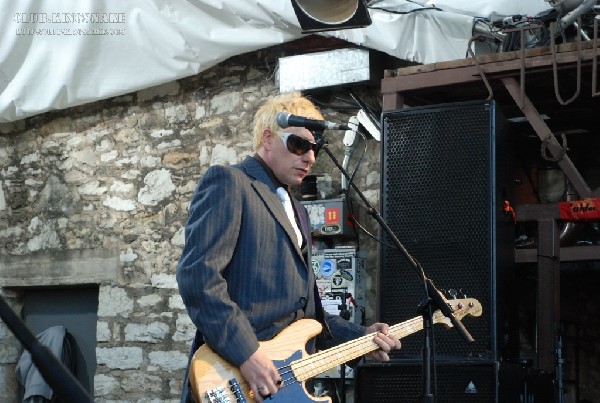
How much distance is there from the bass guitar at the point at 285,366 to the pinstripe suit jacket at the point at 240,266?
45 millimetres

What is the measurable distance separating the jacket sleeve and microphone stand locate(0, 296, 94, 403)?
1.53 m

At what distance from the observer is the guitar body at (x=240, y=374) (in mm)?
3010

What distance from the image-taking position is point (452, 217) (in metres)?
4.67

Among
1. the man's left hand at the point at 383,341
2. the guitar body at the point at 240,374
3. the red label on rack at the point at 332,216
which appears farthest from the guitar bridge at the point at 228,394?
the red label on rack at the point at 332,216

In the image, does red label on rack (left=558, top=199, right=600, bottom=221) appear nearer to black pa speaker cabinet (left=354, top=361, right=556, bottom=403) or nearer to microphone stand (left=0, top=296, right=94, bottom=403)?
black pa speaker cabinet (left=354, top=361, right=556, bottom=403)

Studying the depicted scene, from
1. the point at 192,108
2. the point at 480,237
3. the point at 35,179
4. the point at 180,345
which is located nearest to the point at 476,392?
the point at 480,237

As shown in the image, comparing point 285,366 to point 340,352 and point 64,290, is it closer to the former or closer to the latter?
point 340,352

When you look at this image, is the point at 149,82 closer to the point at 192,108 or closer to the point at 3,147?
the point at 192,108

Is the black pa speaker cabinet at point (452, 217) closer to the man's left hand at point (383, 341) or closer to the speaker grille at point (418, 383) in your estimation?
the speaker grille at point (418, 383)

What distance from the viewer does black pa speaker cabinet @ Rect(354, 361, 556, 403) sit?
430 cm

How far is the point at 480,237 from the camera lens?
4.58 metres

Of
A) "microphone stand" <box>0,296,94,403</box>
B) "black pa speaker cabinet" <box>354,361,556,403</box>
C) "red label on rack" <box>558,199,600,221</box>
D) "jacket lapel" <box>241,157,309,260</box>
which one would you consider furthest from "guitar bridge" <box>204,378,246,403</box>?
"red label on rack" <box>558,199,600,221</box>

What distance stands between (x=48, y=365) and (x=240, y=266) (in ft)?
5.77

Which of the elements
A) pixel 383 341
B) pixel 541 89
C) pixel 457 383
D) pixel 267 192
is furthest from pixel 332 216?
pixel 267 192
